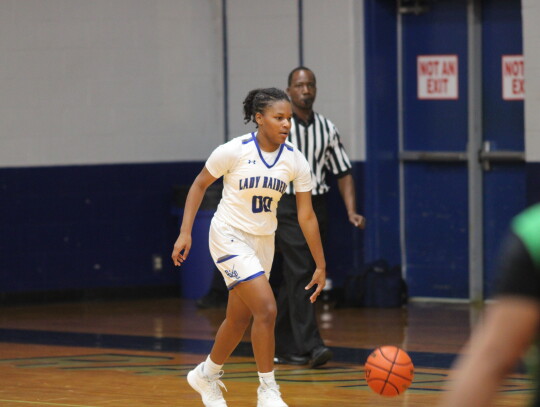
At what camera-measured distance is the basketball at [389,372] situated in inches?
233

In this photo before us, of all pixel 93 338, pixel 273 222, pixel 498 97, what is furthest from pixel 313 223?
pixel 498 97

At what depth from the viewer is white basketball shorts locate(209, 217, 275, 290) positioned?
6156 millimetres

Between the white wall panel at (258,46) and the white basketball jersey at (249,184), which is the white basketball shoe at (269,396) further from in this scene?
the white wall panel at (258,46)

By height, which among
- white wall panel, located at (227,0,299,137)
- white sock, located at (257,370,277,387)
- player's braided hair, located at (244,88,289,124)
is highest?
white wall panel, located at (227,0,299,137)

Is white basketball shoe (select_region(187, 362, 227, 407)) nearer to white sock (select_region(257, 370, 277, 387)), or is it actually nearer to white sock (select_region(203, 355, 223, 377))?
white sock (select_region(203, 355, 223, 377))

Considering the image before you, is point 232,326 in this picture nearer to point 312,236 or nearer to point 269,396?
point 269,396

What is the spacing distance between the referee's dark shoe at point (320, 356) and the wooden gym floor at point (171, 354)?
0.20 ft

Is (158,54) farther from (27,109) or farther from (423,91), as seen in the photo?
(423,91)

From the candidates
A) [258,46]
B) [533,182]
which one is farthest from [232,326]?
[258,46]

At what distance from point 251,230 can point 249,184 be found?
0.78ft

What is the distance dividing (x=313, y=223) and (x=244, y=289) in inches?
21.9

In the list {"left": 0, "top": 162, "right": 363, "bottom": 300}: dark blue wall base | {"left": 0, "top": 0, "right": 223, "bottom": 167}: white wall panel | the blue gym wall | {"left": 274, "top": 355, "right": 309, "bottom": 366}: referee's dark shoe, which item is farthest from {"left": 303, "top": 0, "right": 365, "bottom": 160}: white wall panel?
{"left": 274, "top": 355, "right": 309, "bottom": 366}: referee's dark shoe

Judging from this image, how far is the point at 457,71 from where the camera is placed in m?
10.9

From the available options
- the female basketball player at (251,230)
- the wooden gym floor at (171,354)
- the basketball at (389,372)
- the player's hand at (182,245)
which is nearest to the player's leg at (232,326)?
the female basketball player at (251,230)
